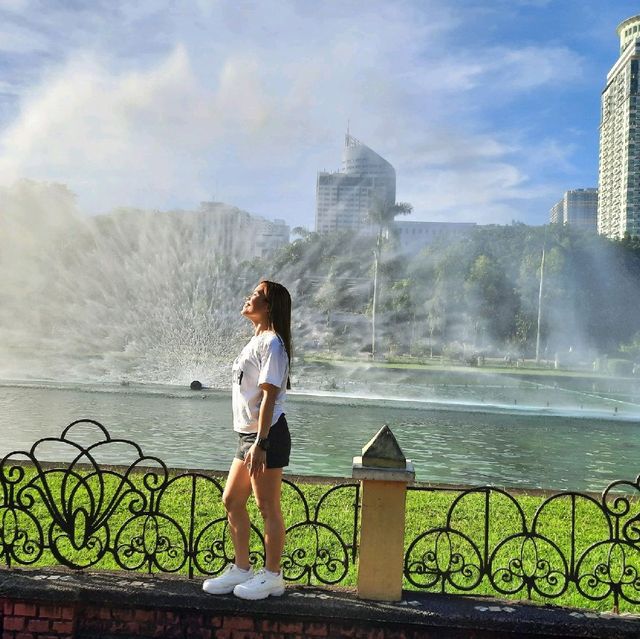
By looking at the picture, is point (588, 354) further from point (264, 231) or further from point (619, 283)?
point (264, 231)

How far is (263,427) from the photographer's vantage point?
3.59m

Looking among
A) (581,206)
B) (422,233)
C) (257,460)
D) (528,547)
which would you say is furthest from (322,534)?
(581,206)

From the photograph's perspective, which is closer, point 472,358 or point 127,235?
point 127,235

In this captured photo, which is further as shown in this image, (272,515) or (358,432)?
(358,432)

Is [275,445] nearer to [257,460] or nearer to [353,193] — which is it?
[257,460]

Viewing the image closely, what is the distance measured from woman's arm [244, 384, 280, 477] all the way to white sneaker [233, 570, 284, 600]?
56 centimetres

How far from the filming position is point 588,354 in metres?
40.8

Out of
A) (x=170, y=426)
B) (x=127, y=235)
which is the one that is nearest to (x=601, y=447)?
(x=170, y=426)

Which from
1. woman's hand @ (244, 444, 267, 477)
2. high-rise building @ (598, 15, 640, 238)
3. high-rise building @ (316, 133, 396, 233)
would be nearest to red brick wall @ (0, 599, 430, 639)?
woman's hand @ (244, 444, 267, 477)

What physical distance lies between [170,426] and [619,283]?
3504 cm

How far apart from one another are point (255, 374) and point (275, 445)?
0.37 m

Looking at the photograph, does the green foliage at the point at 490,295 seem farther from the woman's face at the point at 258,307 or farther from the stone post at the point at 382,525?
the stone post at the point at 382,525

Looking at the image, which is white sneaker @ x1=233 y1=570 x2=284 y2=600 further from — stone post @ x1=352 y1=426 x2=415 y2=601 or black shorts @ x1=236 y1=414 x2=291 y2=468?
black shorts @ x1=236 y1=414 x2=291 y2=468

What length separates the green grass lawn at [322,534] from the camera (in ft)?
13.9
